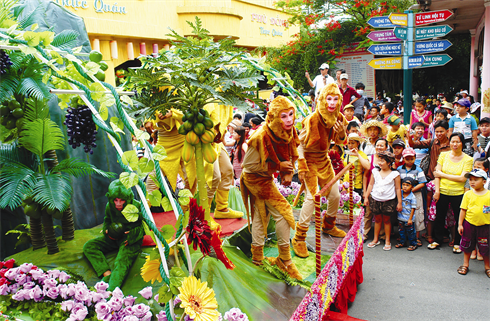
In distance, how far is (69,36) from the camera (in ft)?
8.13

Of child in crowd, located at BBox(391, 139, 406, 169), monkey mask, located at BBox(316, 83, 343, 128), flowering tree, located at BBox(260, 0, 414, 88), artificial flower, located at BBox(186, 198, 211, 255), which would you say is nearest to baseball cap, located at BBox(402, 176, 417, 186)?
child in crowd, located at BBox(391, 139, 406, 169)

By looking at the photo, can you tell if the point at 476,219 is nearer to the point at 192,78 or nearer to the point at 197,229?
the point at 192,78

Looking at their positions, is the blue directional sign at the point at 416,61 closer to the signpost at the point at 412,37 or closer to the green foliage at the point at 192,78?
the signpost at the point at 412,37

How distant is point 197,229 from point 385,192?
12.9 ft

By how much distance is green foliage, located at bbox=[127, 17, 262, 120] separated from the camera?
2.67 metres

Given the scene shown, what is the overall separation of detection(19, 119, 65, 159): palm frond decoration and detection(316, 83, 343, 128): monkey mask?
245 cm

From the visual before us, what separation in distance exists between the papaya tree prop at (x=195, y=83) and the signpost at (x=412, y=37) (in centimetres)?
484

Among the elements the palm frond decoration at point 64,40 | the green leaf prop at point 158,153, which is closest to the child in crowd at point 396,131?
the palm frond decoration at point 64,40

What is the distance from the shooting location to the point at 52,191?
2.35 metres

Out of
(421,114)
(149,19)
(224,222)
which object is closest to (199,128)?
(224,222)

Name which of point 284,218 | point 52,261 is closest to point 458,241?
point 284,218

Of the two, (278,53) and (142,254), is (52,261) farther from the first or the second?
(278,53)

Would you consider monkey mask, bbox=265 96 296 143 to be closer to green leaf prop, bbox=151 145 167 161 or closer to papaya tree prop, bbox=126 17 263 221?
papaya tree prop, bbox=126 17 263 221

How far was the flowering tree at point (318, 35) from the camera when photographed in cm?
1349
